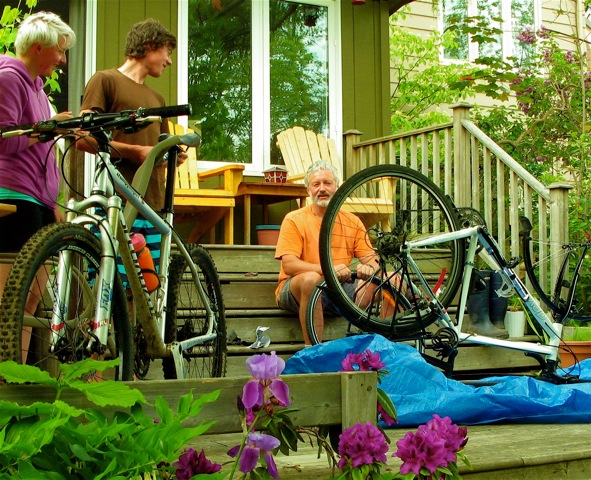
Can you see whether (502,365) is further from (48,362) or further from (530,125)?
(530,125)

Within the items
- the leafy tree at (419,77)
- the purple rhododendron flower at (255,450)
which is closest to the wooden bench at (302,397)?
the purple rhododendron flower at (255,450)

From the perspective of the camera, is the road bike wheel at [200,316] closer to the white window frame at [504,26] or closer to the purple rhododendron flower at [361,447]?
the purple rhododendron flower at [361,447]

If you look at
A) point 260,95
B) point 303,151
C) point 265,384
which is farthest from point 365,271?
point 260,95

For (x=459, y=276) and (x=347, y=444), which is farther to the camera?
(x=459, y=276)

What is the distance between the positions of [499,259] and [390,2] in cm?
436

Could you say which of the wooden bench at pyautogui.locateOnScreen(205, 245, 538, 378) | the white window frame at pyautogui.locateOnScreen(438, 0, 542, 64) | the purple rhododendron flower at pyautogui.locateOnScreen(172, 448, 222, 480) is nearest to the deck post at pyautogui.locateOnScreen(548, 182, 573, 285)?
the wooden bench at pyautogui.locateOnScreen(205, 245, 538, 378)

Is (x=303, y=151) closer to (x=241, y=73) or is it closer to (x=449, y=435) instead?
(x=241, y=73)

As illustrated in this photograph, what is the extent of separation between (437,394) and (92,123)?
1.75 metres

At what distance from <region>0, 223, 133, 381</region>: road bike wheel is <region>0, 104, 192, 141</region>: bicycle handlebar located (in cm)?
33

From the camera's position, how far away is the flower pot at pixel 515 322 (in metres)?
5.38

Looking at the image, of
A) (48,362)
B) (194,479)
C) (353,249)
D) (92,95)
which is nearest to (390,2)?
(353,249)

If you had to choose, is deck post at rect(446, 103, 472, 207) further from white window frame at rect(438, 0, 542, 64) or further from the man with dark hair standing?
white window frame at rect(438, 0, 542, 64)

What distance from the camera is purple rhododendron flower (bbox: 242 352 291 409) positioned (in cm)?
178

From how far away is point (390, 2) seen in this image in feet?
26.5
